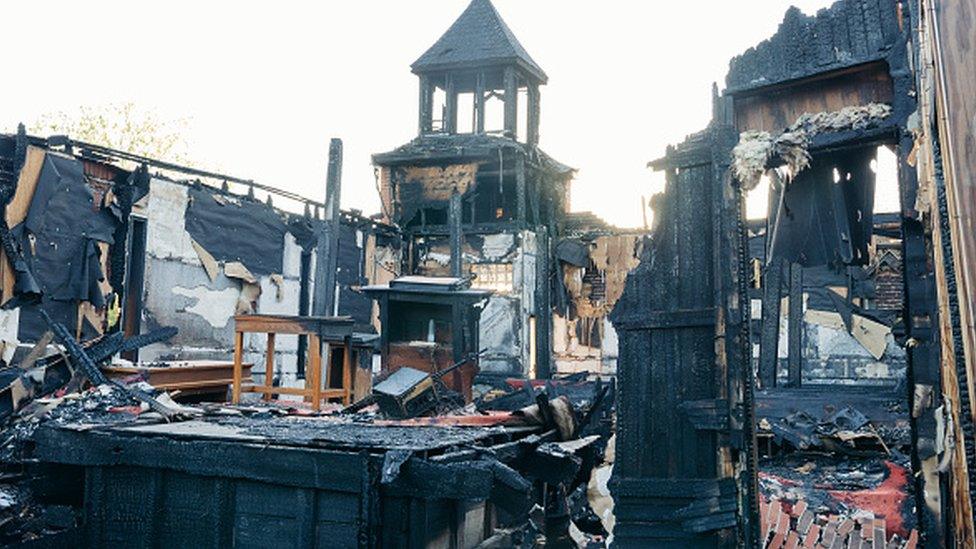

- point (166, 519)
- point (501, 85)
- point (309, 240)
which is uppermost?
point (501, 85)

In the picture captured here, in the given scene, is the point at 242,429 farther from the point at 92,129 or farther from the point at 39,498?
the point at 92,129

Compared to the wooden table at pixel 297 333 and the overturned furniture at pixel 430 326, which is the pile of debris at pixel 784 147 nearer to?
the overturned furniture at pixel 430 326

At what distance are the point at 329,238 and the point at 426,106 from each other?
346 inches

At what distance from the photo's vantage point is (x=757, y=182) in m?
7.44

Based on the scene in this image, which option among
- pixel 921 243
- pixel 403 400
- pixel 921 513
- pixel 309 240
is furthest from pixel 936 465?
pixel 309 240

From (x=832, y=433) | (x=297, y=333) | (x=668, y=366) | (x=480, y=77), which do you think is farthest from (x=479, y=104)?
(x=668, y=366)

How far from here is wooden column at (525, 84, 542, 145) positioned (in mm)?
25781

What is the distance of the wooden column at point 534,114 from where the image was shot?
2578 cm

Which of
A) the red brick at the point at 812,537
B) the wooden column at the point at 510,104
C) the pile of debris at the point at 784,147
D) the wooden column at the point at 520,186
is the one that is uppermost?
the wooden column at the point at 510,104

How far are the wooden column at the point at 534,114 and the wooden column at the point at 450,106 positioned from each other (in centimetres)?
266

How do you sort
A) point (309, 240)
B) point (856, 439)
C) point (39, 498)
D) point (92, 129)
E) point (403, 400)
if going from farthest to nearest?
point (92, 129), point (309, 240), point (856, 439), point (403, 400), point (39, 498)

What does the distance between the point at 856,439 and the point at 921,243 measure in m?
6.98

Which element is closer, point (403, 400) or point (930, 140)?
point (930, 140)

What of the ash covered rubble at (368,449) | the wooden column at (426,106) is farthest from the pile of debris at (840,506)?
the wooden column at (426,106)
